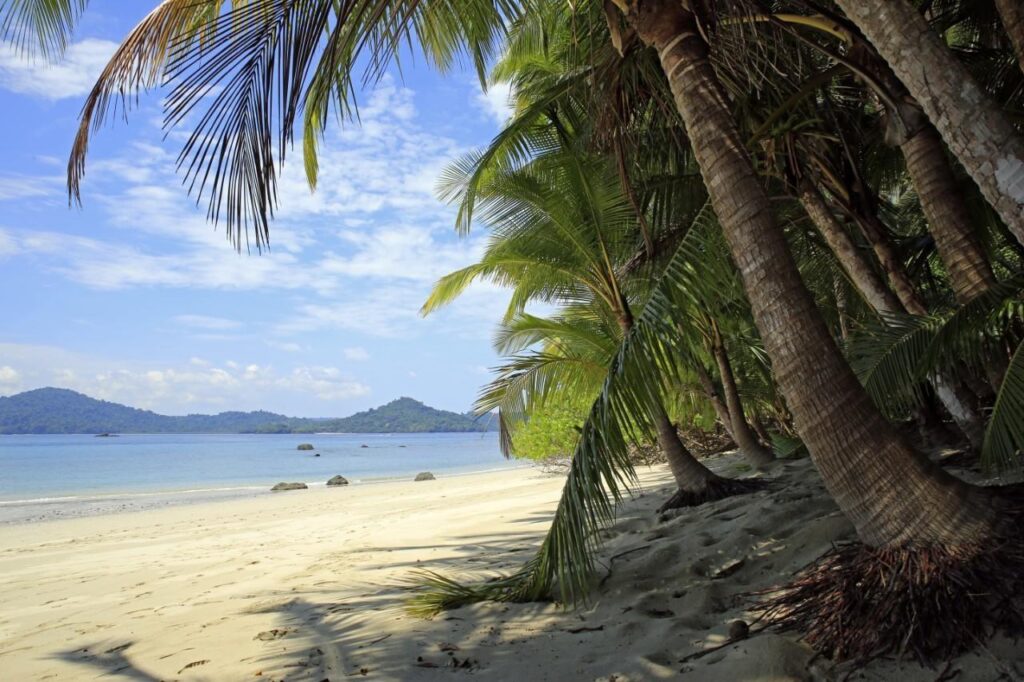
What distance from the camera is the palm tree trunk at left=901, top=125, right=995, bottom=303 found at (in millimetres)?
3543

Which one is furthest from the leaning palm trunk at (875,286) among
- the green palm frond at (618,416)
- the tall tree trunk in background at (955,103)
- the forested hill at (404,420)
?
the forested hill at (404,420)

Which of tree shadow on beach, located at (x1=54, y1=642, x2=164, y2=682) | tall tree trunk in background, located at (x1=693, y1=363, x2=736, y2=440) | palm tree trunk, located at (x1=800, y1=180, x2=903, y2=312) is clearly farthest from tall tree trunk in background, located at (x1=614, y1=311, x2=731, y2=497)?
tree shadow on beach, located at (x1=54, y1=642, x2=164, y2=682)

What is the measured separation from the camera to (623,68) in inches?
182

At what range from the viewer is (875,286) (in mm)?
5312

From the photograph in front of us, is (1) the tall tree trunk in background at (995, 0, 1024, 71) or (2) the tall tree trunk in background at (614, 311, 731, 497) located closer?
(1) the tall tree trunk in background at (995, 0, 1024, 71)

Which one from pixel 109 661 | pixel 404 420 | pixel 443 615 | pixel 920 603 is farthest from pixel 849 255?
pixel 404 420

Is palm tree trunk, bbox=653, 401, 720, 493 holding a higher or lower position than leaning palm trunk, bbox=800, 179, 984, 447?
lower

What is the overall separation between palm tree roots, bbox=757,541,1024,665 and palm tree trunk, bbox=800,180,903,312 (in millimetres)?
3224

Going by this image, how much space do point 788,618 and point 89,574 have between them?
759 cm

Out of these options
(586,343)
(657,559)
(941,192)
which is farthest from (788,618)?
(586,343)

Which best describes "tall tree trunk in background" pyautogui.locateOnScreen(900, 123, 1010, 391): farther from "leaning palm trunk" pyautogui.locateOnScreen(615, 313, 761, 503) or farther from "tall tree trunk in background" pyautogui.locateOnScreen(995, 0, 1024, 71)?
"leaning palm trunk" pyautogui.locateOnScreen(615, 313, 761, 503)

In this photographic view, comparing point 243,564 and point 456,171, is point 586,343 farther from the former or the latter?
point 243,564

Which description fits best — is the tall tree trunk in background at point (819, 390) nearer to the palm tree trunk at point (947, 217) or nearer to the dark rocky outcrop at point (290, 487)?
the palm tree trunk at point (947, 217)

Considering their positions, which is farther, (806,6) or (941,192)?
(806,6)
